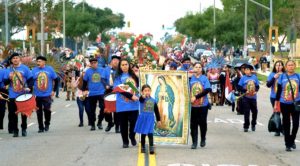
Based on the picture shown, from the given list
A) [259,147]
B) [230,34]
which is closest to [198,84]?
[259,147]

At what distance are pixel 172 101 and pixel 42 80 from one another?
15.0ft

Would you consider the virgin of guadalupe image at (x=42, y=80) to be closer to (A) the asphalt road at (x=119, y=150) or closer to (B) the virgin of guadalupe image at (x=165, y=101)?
(A) the asphalt road at (x=119, y=150)

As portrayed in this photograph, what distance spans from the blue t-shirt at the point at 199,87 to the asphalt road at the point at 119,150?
85cm

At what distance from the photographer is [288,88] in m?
15.9

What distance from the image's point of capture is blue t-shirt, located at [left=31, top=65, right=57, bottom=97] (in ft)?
64.1

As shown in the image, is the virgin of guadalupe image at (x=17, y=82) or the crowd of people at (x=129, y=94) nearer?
the crowd of people at (x=129, y=94)

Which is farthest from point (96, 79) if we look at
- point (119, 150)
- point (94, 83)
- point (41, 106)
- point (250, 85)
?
point (119, 150)

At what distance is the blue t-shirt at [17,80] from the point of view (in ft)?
61.3

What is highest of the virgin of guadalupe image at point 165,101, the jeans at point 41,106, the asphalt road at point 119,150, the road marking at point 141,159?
the virgin of guadalupe image at point 165,101

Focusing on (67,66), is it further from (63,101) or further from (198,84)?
(198,84)

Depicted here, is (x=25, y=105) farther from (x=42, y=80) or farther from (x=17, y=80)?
(x=42, y=80)

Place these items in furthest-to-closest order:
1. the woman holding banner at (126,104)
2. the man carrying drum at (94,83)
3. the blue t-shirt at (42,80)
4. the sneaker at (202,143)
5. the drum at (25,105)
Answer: the man carrying drum at (94,83) → the blue t-shirt at (42,80) → the drum at (25,105) → the sneaker at (202,143) → the woman holding banner at (126,104)

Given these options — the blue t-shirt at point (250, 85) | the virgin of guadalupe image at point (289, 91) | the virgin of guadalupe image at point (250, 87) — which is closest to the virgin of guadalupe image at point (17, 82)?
the blue t-shirt at point (250, 85)

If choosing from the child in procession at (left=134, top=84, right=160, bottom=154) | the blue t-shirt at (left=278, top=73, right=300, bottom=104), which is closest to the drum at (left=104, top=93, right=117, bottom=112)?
the child in procession at (left=134, top=84, right=160, bottom=154)
